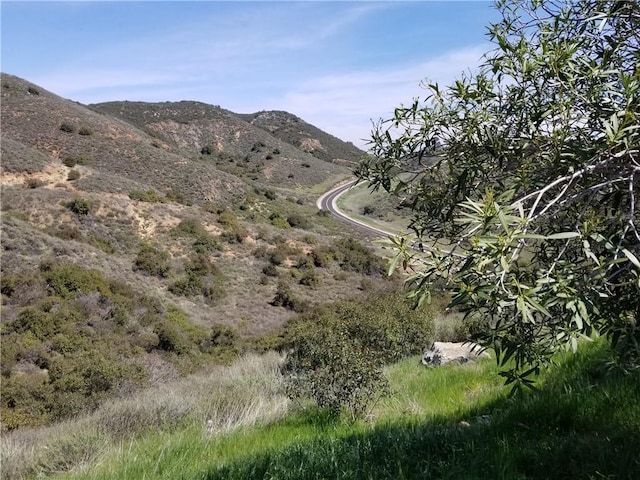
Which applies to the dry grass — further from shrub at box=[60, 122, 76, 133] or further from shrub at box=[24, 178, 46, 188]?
shrub at box=[60, 122, 76, 133]

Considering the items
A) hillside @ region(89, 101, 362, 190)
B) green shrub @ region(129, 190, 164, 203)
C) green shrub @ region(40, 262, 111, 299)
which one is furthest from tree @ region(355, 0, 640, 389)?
hillside @ region(89, 101, 362, 190)

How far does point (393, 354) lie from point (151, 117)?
247 ft

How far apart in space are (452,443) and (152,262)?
24128mm

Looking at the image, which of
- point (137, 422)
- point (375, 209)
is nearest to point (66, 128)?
point (375, 209)

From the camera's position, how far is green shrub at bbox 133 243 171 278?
25.4 m

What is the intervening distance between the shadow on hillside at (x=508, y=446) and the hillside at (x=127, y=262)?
33.1 feet

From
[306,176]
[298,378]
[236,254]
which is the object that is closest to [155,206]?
[236,254]

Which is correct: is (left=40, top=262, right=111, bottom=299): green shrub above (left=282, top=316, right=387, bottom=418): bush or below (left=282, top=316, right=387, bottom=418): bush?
below

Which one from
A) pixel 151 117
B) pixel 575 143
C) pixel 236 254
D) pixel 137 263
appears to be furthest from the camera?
pixel 151 117

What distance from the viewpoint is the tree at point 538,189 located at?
6.03 ft

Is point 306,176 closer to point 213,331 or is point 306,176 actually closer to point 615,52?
point 213,331

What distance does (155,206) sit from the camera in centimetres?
3234

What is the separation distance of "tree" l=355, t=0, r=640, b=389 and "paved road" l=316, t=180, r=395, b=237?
36377mm

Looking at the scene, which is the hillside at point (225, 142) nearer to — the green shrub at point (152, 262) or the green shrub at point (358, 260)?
the green shrub at point (358, 260)
